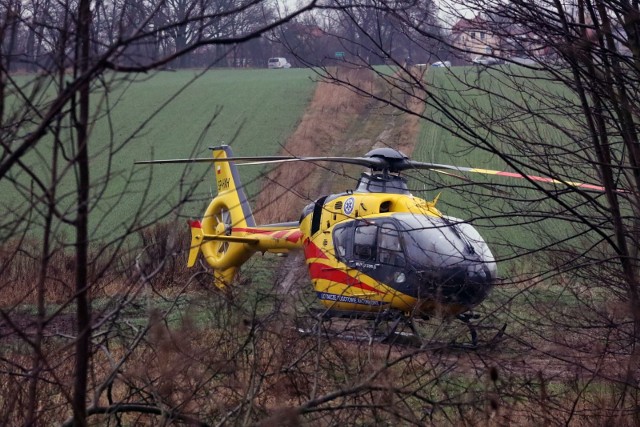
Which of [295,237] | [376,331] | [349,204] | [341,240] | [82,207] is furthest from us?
[295,237]

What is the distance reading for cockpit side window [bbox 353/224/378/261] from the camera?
1217 cm

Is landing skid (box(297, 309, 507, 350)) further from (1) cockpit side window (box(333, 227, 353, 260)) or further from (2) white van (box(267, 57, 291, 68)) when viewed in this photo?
(1) cockpit side window (box(333, 227, 353, 260))

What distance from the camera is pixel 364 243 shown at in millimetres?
12266

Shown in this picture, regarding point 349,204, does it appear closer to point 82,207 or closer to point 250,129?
point 82,207

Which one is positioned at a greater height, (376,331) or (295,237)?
(376,331)

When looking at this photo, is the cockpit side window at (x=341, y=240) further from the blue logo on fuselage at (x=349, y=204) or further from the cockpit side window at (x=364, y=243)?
the blue logo on fuselage at (x=349, y=204)

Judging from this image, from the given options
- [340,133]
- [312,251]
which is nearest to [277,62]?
[340,133]

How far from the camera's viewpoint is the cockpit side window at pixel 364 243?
12.2 m

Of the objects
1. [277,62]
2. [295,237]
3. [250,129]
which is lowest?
[250,129]

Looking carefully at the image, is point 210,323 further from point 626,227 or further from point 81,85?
point 81,85

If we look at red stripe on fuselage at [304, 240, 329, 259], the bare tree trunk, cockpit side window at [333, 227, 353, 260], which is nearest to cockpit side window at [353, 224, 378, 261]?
cockpit side window at [333, 227, 353, 260]

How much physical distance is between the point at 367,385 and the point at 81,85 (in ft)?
5.61

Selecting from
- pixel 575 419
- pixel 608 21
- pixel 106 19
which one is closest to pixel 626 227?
pixel 608 21

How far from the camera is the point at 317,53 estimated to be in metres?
5.48
